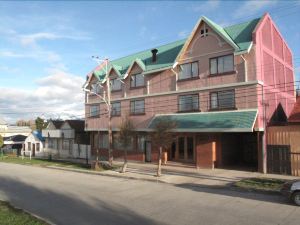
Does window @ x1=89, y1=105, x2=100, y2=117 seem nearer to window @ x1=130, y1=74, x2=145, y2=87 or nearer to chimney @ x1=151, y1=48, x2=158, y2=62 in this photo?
window @ x1=130, y1=74, x2=145, y2=87

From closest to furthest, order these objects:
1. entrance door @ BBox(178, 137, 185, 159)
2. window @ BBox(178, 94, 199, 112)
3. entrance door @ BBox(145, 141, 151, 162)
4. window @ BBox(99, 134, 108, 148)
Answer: window @ BBox(178, 94, 199, 112) < entrance door @ BBox(178, 137, 185, 159) < entrance door @ BBox(145, 141, 151, 162) < window @ BBox(99, 134, 108, 148)

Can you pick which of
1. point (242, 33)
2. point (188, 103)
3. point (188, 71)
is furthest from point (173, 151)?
point (242, 33)

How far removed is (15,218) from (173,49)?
2495 cm

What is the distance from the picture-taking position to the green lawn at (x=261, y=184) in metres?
17.6

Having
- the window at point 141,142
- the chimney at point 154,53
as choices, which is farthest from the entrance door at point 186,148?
the chimney at point 154,53

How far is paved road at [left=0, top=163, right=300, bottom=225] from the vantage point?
1209cm

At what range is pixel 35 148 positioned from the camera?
52656 mm

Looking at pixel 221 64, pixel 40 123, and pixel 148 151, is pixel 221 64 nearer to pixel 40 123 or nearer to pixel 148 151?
pixel 148 151

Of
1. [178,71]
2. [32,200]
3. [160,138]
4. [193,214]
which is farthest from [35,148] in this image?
[193,214]

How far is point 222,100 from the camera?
27.4 m

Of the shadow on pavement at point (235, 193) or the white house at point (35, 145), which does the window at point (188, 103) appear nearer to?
the shadow on pavement at point (235, 193)

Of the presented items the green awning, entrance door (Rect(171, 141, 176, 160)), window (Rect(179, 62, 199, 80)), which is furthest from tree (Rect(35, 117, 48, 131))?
the green awning

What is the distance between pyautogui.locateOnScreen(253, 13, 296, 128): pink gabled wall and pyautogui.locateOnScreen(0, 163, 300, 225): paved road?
10049mm

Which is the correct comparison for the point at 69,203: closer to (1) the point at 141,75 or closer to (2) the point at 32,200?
(2) the point at 32,200
